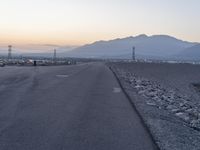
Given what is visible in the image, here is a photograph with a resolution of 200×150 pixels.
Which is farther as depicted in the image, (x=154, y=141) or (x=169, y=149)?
(x=154, y=141)

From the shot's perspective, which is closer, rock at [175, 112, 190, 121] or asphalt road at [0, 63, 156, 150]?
asphalt road at [0, 63, 156, 150]

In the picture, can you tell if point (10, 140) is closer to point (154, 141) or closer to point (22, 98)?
point (154, 141)

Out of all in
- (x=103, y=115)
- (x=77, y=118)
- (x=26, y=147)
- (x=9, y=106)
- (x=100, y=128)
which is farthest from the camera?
(x=9, y=106)

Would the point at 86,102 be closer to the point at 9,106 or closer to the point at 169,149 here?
the point at 9,106

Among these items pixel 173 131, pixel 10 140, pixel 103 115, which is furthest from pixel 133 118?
pixel 10 140

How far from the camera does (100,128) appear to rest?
12961 millimetres

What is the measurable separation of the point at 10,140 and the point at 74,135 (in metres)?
1.47

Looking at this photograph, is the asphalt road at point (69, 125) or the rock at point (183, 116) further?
the rock at point (183, 116)

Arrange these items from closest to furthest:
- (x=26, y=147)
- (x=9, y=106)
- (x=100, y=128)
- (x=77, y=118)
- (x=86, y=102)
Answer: (x=26, y=147) → (x=100, y=128) → (x=77, y=118) → (x=9, y=106) → (x=86, y=102)

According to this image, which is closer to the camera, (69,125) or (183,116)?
(69,125)

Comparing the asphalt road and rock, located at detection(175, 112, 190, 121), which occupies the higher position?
the asphalt road

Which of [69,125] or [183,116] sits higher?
[69,125]

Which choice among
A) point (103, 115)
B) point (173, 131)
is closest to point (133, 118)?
point (103, 115)

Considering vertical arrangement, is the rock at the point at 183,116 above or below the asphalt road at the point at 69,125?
below
